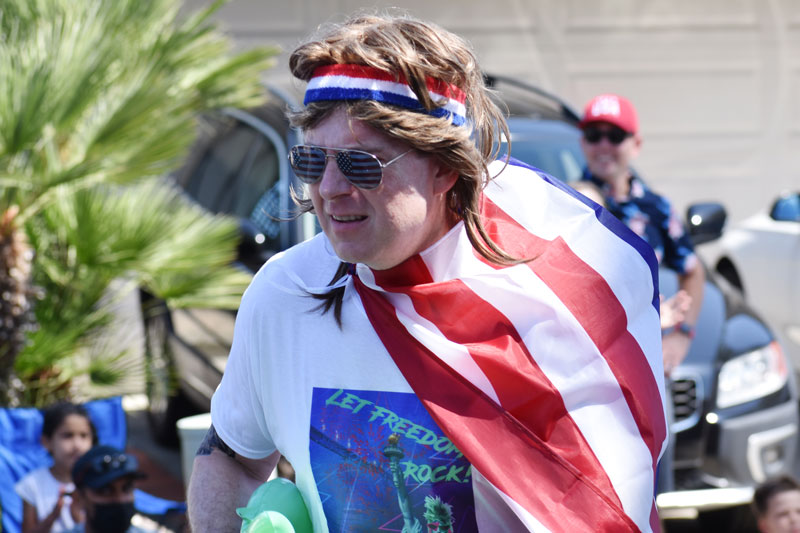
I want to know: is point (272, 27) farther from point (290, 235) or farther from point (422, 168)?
A: point (422, 168)

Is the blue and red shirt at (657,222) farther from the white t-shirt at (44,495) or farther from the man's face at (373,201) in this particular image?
the man's face at (373,201)

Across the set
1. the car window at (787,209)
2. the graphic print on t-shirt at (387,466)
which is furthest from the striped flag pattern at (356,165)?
the car window at (787,209)

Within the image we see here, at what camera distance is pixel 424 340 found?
5.68 ft

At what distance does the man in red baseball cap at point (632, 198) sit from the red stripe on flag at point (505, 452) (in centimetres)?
254

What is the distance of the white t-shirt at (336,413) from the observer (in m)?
1.72

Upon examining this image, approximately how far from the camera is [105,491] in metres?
4.38

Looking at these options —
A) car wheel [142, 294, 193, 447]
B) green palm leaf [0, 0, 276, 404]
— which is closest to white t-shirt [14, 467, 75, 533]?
green palm leaf [0, 0, 276, 404]

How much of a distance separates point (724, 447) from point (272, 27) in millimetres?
5930

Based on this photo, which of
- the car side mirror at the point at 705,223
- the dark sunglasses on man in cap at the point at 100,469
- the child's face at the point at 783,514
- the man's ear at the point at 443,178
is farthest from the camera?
the car side mirror at the point at 705,223

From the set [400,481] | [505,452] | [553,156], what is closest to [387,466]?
[400,481]

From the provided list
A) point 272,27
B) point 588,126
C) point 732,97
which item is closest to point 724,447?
point 588,126

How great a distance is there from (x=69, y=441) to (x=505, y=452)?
326 cm

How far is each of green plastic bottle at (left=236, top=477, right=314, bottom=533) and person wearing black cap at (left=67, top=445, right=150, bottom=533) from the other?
8.72ft

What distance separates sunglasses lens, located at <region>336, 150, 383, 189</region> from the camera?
1676 millimetres
